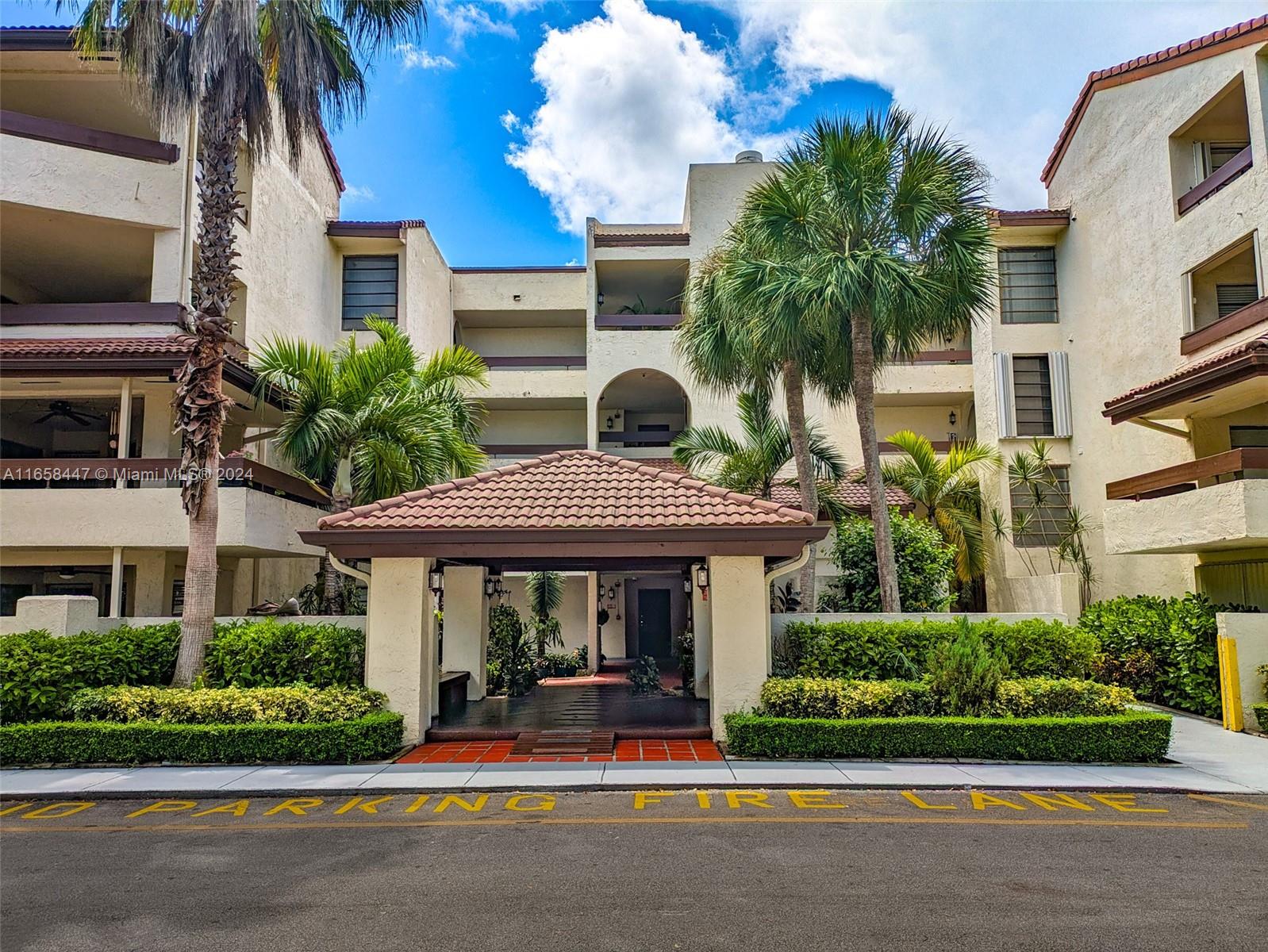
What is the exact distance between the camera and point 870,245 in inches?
552

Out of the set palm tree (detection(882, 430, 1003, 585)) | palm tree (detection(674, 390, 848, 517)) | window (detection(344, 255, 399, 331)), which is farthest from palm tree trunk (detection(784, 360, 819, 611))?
window (detection(344, 255, 399, 331))

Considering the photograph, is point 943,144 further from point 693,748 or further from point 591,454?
point 693,748

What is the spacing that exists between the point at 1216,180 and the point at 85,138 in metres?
21.7

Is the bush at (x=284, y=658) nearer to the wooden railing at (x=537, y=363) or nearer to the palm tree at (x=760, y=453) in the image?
the palm tree at (x=760, y=453)

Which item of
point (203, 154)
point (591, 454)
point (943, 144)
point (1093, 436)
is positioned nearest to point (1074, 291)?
point (1093, 436)

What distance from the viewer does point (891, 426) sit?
1032 inches

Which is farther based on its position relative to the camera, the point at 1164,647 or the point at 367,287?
the point at 367,287

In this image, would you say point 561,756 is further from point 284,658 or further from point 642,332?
point 642,332

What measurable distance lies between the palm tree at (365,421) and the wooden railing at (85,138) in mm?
5181

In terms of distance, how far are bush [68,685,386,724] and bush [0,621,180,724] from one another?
38cm

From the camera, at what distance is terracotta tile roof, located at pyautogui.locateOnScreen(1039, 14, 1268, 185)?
15906 millimetres

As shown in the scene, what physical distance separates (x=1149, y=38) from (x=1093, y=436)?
8.94 meters

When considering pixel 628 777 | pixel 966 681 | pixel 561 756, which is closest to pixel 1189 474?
pixel 966 681

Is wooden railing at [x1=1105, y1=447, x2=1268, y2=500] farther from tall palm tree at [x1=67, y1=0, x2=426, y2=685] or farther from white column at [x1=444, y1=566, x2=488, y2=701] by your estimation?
tall palm tree at [x1=67, y1=0, x2=426, y2=685]
